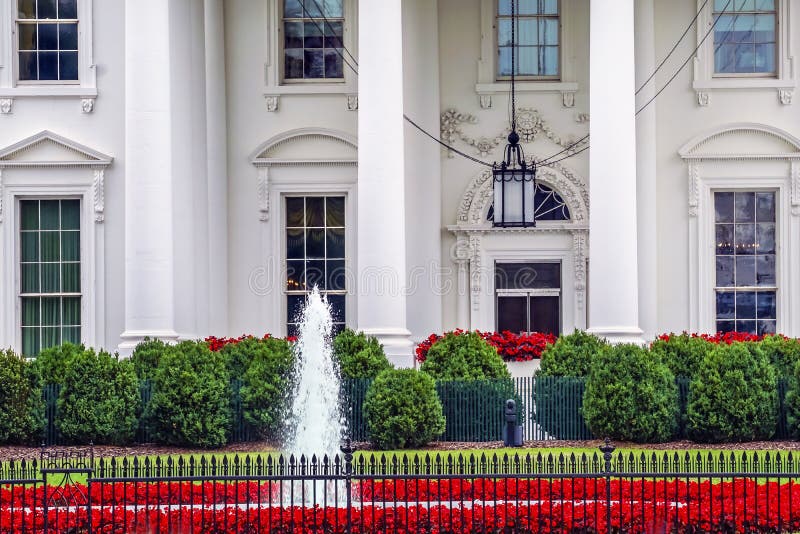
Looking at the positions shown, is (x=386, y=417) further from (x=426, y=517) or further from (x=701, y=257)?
(x=701, y=257)

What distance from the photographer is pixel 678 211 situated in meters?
30.5

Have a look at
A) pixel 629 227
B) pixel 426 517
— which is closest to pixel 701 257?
pixel 629 227

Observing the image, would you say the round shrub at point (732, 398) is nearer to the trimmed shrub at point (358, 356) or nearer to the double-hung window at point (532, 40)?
the trimmed shrub at point (358, 356)

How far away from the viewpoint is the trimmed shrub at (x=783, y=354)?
24.3 m

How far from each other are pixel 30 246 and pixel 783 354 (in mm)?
13741

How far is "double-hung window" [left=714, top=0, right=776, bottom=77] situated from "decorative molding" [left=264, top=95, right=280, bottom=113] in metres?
8.20

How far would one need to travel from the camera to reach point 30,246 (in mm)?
30031

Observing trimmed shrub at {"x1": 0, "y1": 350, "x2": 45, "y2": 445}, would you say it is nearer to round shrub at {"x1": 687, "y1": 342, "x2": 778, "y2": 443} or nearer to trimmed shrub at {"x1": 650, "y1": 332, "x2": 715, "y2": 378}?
trimmed shrub at {"x1": 650, "y1": 332, "x2": 715, "y2": 378}

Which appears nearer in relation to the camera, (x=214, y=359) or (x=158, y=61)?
(x=214, y=359)

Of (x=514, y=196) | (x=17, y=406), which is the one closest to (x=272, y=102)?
(x=514, y=196)

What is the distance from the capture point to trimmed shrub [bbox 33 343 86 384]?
955 inches

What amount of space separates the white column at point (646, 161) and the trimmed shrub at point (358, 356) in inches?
267

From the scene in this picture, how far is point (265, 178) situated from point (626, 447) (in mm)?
10340

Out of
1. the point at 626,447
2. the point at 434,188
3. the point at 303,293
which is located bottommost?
the point at 626,447
